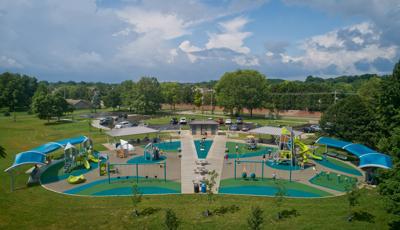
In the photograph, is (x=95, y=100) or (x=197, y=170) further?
(x=95, y=100)

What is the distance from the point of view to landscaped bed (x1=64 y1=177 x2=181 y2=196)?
844 inches

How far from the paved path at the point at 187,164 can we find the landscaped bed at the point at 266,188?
263 centimetres

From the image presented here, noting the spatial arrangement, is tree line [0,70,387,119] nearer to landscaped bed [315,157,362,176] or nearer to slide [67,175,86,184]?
landscaped bed [315,157,362,176]

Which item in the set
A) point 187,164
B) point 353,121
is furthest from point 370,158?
point 187,164

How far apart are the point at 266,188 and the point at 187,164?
30.4 feet

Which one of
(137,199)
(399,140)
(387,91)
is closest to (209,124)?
(387,91)

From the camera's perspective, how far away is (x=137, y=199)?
677 inches

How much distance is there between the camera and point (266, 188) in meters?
22.4

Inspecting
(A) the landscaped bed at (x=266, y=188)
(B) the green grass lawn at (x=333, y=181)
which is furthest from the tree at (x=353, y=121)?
(A) the landscaped bed at (x=266, y=188)

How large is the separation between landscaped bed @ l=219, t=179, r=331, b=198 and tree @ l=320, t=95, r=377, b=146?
1193 centimetres

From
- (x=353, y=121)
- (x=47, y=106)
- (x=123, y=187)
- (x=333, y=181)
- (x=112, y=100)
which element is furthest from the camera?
(x=112, y=100)

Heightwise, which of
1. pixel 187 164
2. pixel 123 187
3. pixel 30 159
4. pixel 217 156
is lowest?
pixel 123 187

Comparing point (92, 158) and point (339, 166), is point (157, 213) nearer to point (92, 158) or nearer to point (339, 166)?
point (92, 158)

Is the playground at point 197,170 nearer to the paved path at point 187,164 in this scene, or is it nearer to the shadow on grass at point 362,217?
the paved path at point 187,164
